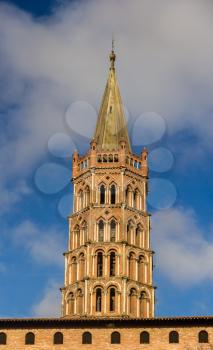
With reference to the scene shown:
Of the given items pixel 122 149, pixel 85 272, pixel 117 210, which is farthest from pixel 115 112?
pixel 85 272

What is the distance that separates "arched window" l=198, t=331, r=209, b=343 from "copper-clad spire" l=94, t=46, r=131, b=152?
1299 inches

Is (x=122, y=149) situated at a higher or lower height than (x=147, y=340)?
higher

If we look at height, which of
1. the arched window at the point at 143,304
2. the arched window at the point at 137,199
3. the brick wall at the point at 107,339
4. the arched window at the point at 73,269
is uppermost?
the arched window at the point at 137,199

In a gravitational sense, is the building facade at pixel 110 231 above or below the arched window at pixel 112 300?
above

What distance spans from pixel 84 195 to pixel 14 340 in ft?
93.5

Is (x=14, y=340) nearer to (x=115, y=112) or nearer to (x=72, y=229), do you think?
(x=72, y=229)

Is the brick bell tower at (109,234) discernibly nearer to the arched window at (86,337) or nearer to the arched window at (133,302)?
the arched window at (133,302)

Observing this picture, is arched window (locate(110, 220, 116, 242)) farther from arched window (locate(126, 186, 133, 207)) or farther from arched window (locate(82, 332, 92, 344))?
arched window (locate(82, 332, 92, 344))

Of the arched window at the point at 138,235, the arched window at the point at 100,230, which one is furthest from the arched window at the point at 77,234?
the arched window at the point at 138,235

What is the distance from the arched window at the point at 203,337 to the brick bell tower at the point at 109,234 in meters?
19.7

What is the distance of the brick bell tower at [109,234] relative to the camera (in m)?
87.4

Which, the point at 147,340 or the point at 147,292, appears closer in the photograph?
the point at 147,340

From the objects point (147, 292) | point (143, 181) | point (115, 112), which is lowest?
point (147, 292)

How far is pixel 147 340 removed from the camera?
6700cm
